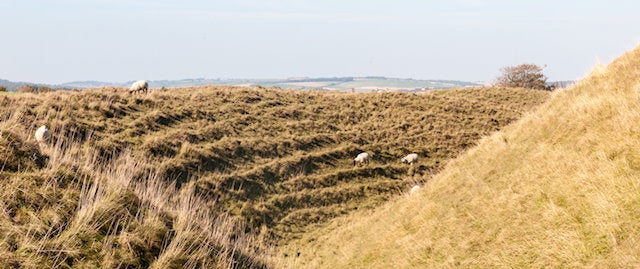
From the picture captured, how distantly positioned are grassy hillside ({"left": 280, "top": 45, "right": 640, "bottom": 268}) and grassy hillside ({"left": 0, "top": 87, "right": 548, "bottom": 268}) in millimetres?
4626

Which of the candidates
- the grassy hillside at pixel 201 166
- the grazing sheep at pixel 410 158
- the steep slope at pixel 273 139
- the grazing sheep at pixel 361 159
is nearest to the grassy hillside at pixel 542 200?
the grassy hillside at pixel 201 166

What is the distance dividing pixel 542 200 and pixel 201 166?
2175 centimetres

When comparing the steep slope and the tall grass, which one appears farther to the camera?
the steep slope

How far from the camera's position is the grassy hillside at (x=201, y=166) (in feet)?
23.3

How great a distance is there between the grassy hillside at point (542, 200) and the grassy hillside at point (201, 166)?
15.2 feet

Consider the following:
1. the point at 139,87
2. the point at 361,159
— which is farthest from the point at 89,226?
the point at 139,87

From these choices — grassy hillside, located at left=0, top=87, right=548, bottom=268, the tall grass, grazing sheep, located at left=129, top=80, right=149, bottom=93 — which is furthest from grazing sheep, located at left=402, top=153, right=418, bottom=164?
the tall grass

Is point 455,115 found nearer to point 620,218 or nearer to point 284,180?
point 284,180

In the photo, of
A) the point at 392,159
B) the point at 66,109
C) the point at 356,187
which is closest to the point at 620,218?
the point at 356,187

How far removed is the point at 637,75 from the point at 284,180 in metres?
20.7

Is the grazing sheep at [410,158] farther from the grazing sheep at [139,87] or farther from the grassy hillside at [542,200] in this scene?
the grazing sheep at [139,87]

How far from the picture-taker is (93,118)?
1136 inches

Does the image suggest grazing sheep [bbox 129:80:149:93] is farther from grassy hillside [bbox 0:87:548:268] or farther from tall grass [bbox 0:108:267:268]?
tall grass [bbox 0:108:267:268]

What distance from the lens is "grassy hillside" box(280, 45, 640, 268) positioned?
8.08 metres
